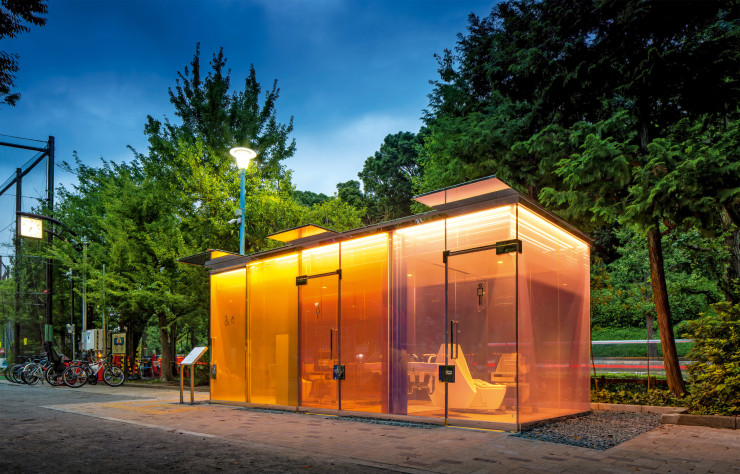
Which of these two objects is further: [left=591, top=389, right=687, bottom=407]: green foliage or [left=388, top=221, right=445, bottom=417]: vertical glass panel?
[left=591, top=389, right=687, bottom=407]: green foliage

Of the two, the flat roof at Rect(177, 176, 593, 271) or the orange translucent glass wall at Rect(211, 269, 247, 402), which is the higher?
the flat roof at Rect(177, 176, 593, 271)

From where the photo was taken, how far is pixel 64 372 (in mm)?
19328

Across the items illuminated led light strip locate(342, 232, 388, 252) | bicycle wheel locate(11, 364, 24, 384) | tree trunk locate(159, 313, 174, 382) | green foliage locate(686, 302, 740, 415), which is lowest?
bicycle wheel locate(11, 364, 24, 384)

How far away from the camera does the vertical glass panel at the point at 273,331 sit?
10703mm

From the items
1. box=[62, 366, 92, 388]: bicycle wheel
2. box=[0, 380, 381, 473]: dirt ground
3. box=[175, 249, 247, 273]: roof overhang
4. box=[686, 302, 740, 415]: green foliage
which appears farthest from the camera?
box=[62, 366, 92, 388]: bicycle wheel

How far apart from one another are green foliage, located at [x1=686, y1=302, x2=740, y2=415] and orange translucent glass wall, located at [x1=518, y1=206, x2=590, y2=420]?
1719 millimetres

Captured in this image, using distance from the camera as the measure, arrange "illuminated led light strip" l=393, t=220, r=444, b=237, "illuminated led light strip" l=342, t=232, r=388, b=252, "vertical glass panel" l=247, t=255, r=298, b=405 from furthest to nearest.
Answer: "vertical glass panel" l=247, t=255, r=298, b=405, "illuminated led light strip" l=342, t=232, r=388, b=252, "illuminated led light strip" l=393, t=220, r=444, b=237

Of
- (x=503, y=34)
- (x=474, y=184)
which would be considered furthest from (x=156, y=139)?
(x=474, y=184)

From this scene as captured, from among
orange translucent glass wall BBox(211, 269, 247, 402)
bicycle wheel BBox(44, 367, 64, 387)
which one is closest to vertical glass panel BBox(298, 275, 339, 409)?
orange translucent glass wall BBox(211, 269, 247, 402)

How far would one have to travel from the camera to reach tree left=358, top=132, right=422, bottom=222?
41816 millimetres

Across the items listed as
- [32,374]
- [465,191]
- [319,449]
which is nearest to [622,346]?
[465,191]

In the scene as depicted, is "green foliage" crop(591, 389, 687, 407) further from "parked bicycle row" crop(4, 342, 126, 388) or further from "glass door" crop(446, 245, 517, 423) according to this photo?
"parked bicycle row" crop(4, 342, 126, 388)

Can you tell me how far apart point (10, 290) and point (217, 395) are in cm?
2509

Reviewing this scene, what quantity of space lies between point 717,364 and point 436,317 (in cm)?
443
